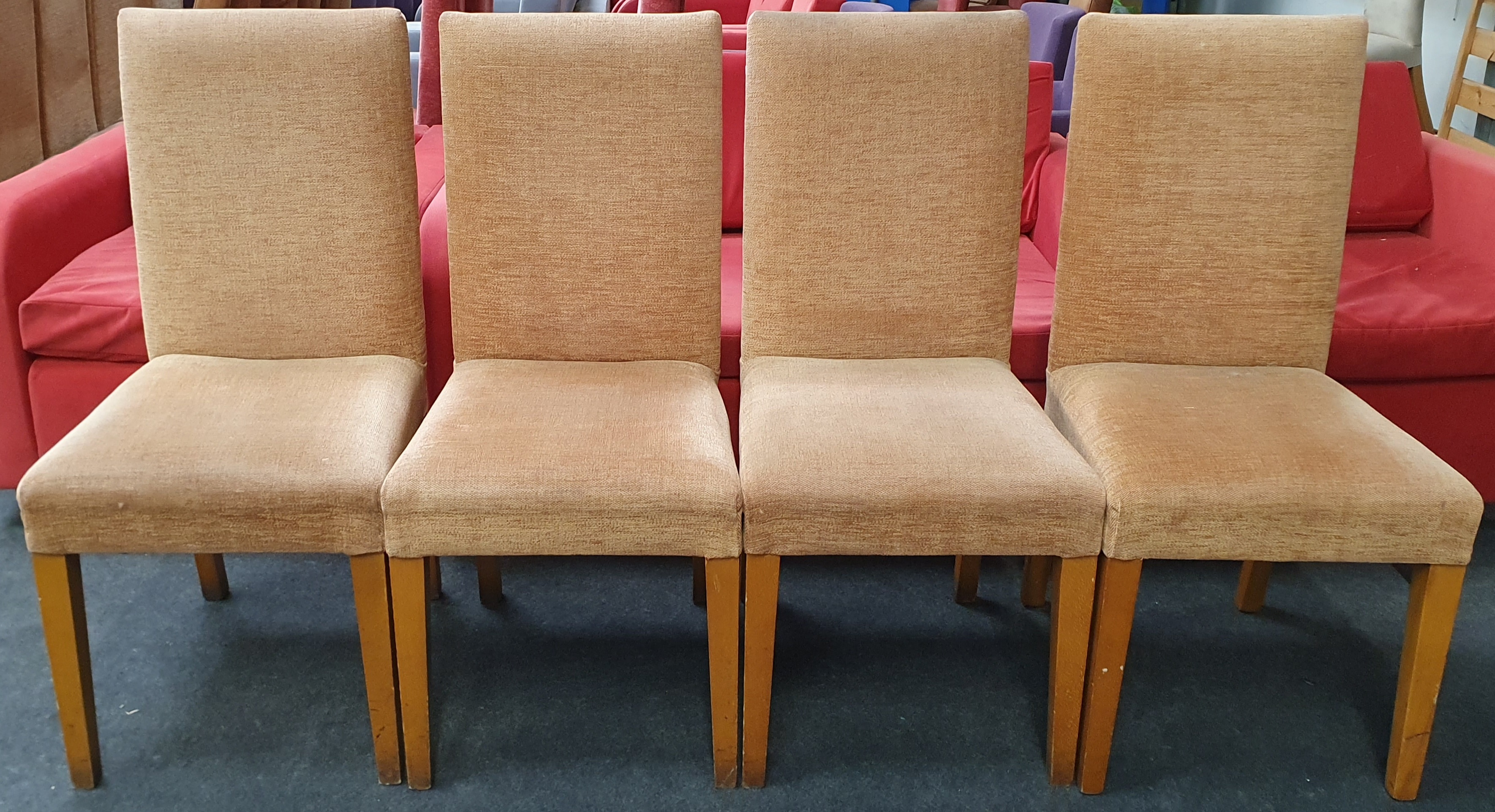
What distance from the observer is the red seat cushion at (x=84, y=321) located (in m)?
1.99

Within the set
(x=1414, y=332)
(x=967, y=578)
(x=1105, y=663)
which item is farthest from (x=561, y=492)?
(x=1414, y=332)

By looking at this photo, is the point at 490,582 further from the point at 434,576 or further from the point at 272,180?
the point at 272,180

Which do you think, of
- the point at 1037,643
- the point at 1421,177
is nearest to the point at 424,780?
the point at 1037,643

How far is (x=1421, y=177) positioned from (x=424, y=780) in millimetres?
2288

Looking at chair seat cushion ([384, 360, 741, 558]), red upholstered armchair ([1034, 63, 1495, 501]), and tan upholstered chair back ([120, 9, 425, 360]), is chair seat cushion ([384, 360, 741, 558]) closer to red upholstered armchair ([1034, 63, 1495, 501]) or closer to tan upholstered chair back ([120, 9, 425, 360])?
tan upholstered chair back ([120, 9, 425, 360])

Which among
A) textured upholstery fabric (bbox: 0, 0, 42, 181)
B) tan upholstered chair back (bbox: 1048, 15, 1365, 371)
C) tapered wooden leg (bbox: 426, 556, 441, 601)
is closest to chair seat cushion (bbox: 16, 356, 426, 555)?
tapered wooden leg (bbox: 426, 556, 441, 601)

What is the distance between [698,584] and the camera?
6.44 ft

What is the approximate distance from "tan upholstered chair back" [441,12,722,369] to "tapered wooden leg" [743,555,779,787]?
43 centimetres

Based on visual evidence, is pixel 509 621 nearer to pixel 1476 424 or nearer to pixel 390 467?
pixel 390 467

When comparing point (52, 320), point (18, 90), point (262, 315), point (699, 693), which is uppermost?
point (18, 90)

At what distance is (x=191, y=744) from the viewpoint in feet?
5.31

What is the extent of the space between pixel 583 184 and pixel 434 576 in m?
0.69

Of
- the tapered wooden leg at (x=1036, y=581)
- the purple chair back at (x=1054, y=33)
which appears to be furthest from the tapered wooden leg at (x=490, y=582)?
the purple chair back at (x=1054, y=33)

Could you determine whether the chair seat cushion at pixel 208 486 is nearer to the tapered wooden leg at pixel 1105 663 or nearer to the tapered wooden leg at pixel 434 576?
the tapered wooden leg at pixel 434 576
